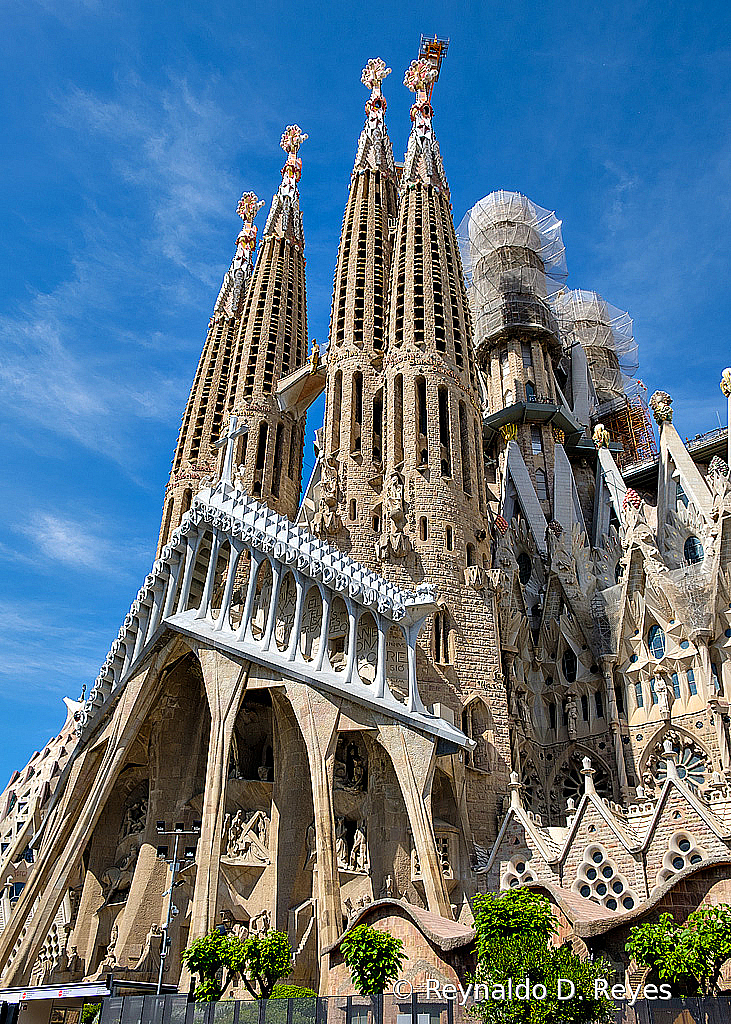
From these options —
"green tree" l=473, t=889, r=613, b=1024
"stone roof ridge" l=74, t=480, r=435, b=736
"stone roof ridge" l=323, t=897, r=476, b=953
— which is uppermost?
"stone roof ridge" l=74, t=480, r=435, b=736

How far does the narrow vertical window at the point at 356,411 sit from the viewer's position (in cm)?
3603

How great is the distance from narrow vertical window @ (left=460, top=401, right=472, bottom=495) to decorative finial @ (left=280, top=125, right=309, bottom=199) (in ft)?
76.3

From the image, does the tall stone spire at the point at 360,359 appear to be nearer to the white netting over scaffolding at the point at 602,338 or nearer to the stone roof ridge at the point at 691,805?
the stone roof ridge at the point at 691,805

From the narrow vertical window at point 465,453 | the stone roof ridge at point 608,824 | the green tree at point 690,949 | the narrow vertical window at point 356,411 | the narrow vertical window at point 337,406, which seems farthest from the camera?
the narrow vertical window at point 337,406

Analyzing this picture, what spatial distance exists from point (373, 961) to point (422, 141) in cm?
3881

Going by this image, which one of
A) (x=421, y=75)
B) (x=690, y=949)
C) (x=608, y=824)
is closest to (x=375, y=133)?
(x=421, y=75)

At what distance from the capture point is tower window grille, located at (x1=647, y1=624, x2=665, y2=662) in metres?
33.7

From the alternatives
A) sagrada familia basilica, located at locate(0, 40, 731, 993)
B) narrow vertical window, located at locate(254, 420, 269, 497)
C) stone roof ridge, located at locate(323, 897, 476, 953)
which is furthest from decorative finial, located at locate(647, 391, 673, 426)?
stone roof ridge, located at locate(323, 897, 476, 953)

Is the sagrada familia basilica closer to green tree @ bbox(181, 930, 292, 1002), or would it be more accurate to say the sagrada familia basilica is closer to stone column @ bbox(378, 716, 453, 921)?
stone column @ bbox(378, 716, 453, 921)

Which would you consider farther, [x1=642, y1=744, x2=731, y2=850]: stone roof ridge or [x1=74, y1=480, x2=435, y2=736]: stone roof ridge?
[x1=74, y1=480, x2=435, y2=736]: stone roof ridge

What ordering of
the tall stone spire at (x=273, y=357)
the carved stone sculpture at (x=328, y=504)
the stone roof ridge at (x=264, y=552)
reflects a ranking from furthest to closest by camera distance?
the tall stone spire at (x=273, y=357), the carved stone sculpture at (x=328, y=504), the stone roof ridge at (x=264, y=552)

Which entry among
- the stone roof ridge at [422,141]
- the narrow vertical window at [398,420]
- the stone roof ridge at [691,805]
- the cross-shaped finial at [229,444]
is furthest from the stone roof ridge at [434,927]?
the stone roof ridge at [422,141]

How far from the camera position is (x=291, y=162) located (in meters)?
54.0

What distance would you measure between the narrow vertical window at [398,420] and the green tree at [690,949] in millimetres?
21114
